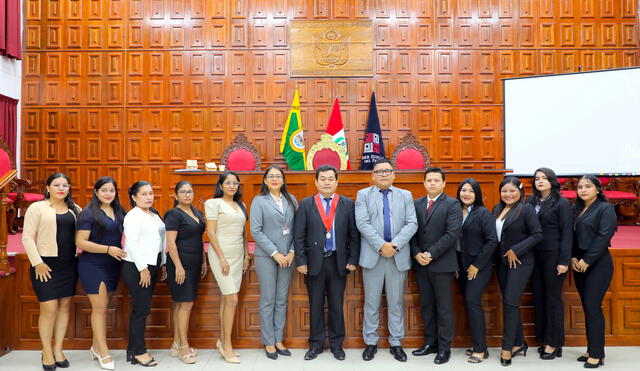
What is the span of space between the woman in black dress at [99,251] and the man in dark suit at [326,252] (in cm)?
133

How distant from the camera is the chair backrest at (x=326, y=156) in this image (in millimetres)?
6402

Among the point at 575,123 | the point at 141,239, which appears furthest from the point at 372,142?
the point at 141,239

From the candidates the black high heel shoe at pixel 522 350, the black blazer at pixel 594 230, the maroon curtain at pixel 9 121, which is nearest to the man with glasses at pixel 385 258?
the black high heel shoe at pixel 522 350

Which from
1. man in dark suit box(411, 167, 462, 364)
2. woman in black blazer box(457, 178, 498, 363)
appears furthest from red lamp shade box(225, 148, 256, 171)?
woman in black blazer box(457, 178, 498, 363)

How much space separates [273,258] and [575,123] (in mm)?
4407

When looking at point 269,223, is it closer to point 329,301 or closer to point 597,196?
point 329,301

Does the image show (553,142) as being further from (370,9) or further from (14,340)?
(14,340)

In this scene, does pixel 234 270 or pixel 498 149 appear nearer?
pixel 234 270

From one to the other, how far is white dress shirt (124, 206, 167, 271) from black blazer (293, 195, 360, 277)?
1.03 meters

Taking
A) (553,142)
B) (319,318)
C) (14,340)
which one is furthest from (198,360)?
(553,142)

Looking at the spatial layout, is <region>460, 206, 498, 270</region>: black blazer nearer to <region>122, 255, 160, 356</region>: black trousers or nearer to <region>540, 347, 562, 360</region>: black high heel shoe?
<region>540, 347, 562, 360</region>: black high heel shoe

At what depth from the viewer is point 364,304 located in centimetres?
368

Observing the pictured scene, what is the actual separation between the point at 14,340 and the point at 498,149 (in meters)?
6.63

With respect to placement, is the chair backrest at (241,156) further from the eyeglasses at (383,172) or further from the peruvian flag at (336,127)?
the eyeglasses at (383,172)
